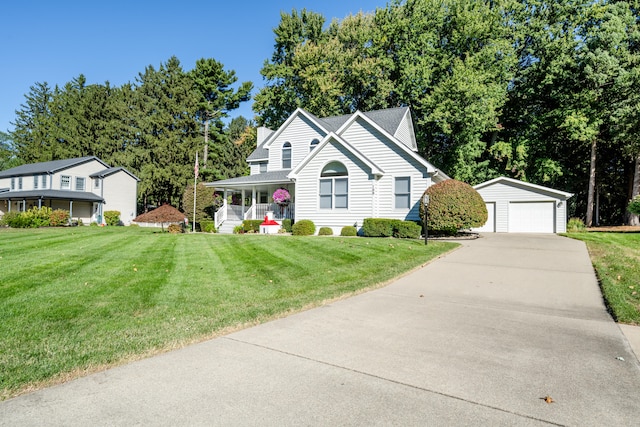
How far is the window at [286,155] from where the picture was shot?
24141 millimetres

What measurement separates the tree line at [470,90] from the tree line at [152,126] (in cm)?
22

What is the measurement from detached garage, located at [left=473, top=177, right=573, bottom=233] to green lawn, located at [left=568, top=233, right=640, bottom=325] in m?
9.54

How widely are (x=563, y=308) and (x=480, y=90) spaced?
2226 cm

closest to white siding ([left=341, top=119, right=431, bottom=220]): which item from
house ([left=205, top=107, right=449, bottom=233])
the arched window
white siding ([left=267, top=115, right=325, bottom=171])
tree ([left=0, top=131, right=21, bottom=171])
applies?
house ([left=205, top=107, right=449, bottom=233])

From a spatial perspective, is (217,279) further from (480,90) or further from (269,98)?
(269,98)

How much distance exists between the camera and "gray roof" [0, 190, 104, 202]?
104 feet

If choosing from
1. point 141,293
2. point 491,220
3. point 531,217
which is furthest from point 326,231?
point 531,217

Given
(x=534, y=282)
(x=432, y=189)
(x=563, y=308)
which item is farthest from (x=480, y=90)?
(x=563, y=308)

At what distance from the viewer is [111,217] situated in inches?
1401

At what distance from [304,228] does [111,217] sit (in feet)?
86.2

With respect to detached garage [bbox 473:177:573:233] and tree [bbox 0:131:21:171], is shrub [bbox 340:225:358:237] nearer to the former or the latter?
detached garage [bbox 473:177:573:233]

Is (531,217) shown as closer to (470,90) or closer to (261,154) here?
(470,90)

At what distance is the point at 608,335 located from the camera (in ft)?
14.4

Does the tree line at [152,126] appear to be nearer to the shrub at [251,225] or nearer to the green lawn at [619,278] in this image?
the shrub at [251,225]
